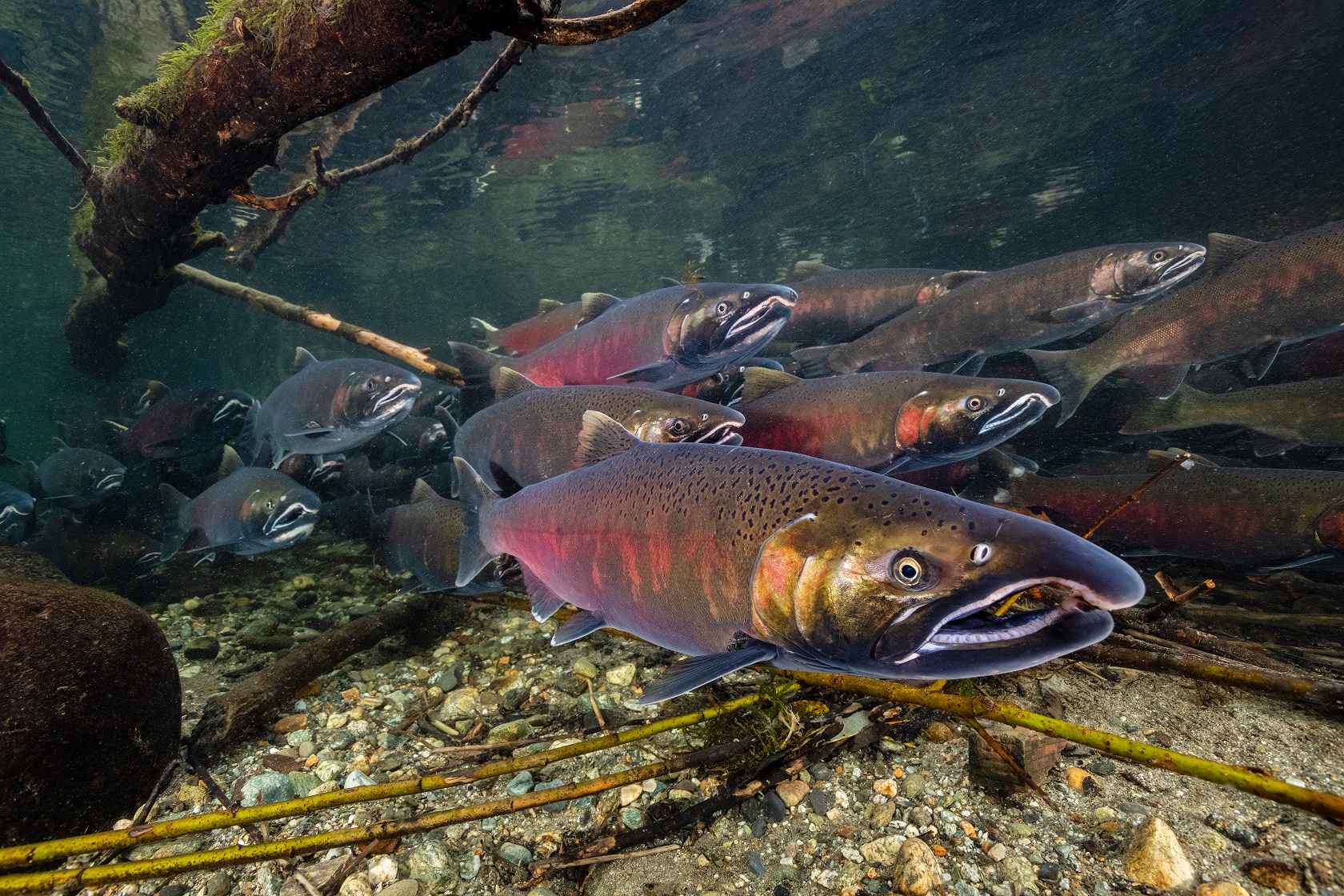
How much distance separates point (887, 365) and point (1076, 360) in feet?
5.95

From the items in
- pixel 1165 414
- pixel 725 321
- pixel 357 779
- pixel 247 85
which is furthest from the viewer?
pixel 1165 414

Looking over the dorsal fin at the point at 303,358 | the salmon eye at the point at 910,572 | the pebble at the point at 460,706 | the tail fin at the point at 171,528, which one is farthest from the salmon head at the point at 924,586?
the tail fin at the point at 171,528

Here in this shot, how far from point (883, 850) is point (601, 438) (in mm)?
2180

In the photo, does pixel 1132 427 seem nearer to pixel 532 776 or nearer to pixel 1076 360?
pixel 1076 360

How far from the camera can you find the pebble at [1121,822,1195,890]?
1.67 metres

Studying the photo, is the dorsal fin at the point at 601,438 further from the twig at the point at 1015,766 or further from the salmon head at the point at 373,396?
the salmon head at the point at 373,396

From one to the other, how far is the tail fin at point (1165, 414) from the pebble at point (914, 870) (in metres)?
5.09

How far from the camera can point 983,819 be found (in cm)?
202

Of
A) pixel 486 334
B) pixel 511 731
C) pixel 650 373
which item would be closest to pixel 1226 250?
Answer: pixel 650 373

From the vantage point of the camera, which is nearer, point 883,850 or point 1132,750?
point 1132,750

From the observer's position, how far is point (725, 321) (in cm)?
402

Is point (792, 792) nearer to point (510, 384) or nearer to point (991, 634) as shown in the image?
point (991, 634)

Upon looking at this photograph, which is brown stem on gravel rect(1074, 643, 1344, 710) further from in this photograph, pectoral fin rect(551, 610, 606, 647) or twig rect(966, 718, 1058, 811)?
pectoral fin rect(551, 610, 606, 647)

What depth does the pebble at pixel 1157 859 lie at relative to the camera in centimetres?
167
